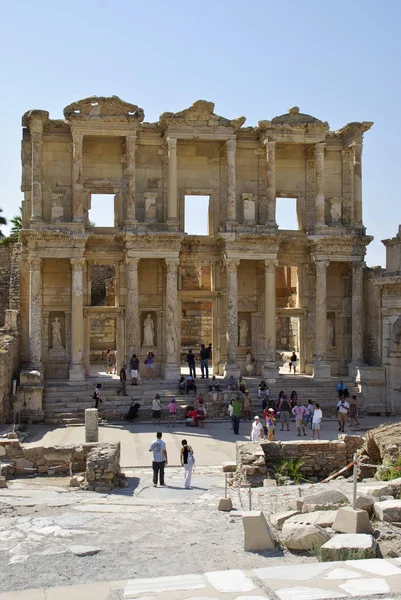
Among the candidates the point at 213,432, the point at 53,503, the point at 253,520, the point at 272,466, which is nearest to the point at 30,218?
the point at 213,432

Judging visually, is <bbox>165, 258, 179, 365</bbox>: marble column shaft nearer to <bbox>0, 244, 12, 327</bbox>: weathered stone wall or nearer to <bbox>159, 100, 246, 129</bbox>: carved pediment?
<bbox>159, 100, 246, 129</bbox>: carved pediment

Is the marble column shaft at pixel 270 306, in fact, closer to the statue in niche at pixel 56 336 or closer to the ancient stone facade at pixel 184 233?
the ancient stone facade at pixel 184 233

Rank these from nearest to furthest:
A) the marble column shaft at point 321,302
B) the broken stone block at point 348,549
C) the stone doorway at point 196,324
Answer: the broken stone block at point 348,549, the marble column shaft at point 321,302, the stone doorway at point 196,324

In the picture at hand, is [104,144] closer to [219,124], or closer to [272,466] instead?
[219,124]

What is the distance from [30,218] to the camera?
2892cm

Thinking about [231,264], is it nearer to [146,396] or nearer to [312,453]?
[146,396]

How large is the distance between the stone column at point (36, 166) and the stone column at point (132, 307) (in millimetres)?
3995

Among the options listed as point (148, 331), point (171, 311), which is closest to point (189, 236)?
point (171, 311)

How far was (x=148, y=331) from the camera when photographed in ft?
99.5

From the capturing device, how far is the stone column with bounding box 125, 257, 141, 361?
28.8m

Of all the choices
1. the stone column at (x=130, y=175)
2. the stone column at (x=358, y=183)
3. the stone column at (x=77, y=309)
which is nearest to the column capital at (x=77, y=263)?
the stone column at (x=77, y=309)

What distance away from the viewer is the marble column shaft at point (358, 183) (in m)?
31.1

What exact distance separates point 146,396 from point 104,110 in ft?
37.3

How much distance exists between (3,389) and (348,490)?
48.1 ft
